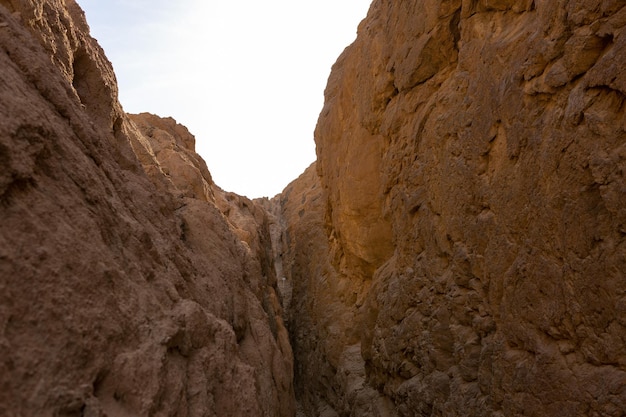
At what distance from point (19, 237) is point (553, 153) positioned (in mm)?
5188

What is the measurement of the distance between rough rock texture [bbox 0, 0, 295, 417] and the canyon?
2cm

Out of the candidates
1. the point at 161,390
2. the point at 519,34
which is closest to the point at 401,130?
the point at 519,34

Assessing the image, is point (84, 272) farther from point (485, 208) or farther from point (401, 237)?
point (401, 237)

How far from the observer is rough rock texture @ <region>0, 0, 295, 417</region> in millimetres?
3092

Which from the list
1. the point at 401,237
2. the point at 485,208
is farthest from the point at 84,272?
the point at 401,237

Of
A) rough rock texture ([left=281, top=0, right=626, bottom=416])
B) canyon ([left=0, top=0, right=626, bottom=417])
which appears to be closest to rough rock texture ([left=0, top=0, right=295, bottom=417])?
canyon ([left=0, top=0, right=626, bottom=417])

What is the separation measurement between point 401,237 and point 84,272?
7368 millimetres

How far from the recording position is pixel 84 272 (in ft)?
12.1

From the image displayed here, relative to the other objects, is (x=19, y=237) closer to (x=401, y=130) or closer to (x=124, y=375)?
(x=124, y=375)

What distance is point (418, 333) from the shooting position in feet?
29.7

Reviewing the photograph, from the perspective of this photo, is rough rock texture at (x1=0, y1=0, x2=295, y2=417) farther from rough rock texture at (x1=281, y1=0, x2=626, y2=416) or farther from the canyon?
rough rock texture at (x1=281, y1=0, x2=626, y2=416)

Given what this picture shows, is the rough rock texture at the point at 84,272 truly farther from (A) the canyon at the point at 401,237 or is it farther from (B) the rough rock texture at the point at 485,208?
(B) the rough rock texture at the point at 485,208

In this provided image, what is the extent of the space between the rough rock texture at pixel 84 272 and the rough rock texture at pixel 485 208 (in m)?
3.44

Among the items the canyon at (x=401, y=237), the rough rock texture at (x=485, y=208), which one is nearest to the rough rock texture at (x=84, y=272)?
the canyon at (x=401, y=237)
